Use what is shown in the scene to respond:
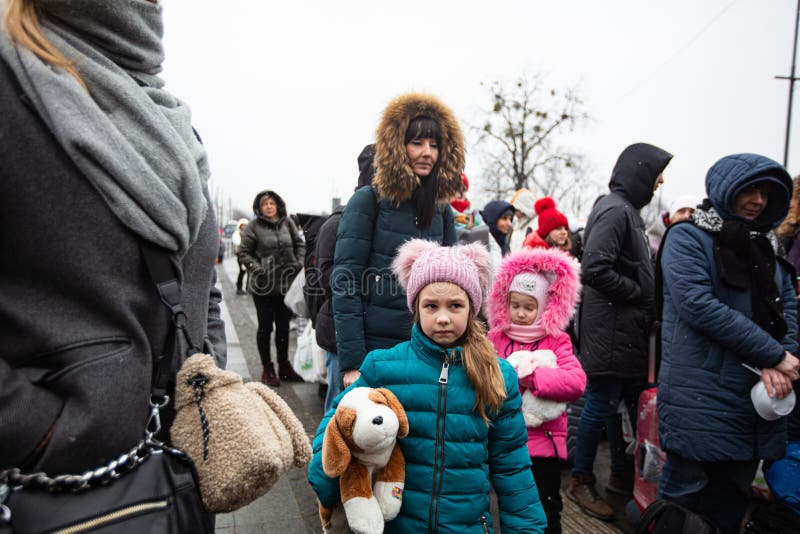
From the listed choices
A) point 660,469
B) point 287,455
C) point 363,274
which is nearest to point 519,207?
point 660,469

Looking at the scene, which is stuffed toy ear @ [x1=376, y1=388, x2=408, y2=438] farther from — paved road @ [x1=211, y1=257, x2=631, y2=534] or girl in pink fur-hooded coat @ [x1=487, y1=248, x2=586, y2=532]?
paved road @ [x1=211, y1=257, x2=631, y2=534]

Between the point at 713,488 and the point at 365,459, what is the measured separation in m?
2.21

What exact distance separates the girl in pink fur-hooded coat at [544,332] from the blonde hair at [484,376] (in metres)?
0.73

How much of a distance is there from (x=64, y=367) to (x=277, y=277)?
5.41 metres

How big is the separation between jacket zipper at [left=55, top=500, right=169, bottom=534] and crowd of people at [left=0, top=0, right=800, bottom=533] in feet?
0.36

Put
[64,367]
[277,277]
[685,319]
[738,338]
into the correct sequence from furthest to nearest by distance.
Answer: [277,277]
[685,319]
[738,338]
[64,367]

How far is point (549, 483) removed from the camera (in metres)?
2.81

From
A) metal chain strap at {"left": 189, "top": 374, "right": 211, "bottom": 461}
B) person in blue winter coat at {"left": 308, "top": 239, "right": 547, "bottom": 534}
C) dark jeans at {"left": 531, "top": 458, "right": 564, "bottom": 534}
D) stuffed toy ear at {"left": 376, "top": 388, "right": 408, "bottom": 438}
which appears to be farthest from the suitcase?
metal chain strap at {"left": 189, "top": 374, "right": 211, "bottom": 461}

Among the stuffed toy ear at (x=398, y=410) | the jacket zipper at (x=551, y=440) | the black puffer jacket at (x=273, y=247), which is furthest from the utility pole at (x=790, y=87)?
the stuffed toy ear at (x=398, y=410)

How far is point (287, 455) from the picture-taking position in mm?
1076

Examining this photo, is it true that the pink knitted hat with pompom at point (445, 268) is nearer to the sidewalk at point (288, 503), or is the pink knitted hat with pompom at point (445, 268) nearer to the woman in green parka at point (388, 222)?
the woman in green parka at point (388, 222)

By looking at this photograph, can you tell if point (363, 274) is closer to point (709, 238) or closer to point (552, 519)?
point (552, 519)

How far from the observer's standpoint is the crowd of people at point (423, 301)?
0.99 meters

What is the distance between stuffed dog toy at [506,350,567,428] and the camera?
2.76m
